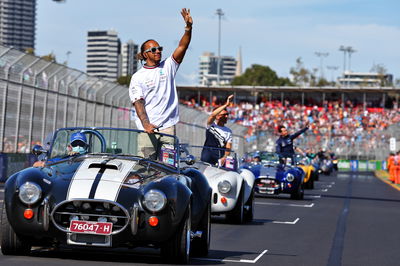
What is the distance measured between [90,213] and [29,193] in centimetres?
54

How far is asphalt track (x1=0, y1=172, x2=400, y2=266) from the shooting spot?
838 cm

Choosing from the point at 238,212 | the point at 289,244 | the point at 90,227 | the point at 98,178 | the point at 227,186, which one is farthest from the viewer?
the point at 238,212

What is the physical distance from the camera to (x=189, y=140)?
40531 millimetres

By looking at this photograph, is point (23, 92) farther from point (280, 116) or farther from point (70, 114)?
point (280, 116)

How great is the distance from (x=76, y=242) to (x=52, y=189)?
0.48 meters

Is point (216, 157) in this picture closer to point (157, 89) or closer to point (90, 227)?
point (157, 89)

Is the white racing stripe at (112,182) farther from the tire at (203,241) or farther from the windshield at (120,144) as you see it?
the tire at (203,241)

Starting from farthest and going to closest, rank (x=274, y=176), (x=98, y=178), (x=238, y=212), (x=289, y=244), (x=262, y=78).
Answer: (x=262, y=78) → (x=274, y=176) → (x=238, y=212) → (x=289, y=244) → (x=98, y=178)

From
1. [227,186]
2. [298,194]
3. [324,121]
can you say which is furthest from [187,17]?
[324,121]

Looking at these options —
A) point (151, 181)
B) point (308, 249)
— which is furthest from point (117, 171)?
point (308, 249)

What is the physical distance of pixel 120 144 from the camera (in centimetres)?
903

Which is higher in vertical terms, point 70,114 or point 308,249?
point 70,114

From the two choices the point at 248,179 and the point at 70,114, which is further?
the point at 70,114

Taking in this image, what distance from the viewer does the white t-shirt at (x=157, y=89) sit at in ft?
33.7
